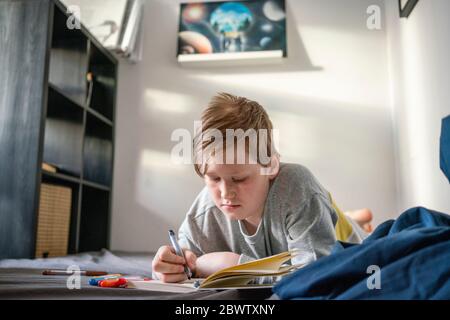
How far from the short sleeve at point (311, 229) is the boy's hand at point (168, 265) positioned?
20 cm

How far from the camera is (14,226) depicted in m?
1.51

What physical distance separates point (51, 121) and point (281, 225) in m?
1.47

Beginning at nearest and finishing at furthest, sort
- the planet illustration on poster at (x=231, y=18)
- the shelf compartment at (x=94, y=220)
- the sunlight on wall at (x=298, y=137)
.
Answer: the shelf compartment at (x=94, y=220)
the sunlight on wall at (x=298, y=137)
the planet illustration on poster at (x=231, y=18)

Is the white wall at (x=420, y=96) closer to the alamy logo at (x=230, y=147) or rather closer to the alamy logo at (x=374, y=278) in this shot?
the alamy logo at (x=230, y=147)

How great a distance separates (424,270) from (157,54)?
2.25 metres

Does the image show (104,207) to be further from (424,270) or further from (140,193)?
(424,270)

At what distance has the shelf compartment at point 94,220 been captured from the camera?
87.4 inches

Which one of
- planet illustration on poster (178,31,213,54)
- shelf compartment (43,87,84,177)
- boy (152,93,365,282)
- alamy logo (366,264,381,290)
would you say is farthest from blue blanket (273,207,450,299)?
planet illustration on poster (178,31,213,54)

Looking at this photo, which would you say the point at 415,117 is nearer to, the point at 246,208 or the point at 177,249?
the point at 246,208

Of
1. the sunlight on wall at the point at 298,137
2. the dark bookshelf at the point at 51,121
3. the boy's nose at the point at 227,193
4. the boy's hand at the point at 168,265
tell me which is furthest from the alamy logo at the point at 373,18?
the boy's hand at the point at 168,265

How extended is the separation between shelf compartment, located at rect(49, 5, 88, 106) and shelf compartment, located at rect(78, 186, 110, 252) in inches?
19.3

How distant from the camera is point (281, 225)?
912mm

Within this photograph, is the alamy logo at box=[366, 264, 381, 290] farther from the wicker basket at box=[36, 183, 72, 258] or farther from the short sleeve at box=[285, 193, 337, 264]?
the wicker basket at box=[36, 183, 72, 258]
